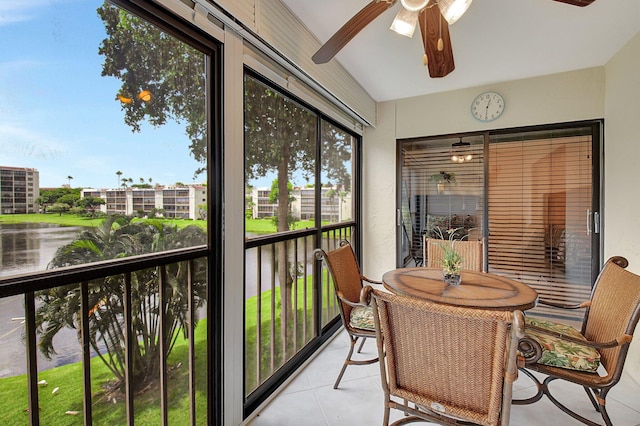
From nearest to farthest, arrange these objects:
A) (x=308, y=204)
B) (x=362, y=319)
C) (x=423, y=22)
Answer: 1. (x=423, y=22)
2. (x=362, y=319)
3. (x=308, y=204)

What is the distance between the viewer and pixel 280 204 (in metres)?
2.33

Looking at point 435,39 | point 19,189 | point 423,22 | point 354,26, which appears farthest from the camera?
point 435,39

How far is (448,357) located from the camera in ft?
4.03

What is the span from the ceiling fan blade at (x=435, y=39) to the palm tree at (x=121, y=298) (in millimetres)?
1695

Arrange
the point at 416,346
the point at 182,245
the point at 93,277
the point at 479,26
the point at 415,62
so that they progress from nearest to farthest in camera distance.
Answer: the point at 93,277 → the point at 416,346 → the point at 182,245 → the point at 479,26 → the point at 415,62

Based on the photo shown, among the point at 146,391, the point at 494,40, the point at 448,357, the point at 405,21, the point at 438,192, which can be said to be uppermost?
the point at 494,40

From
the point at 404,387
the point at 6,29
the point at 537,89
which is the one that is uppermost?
the point at 537,89

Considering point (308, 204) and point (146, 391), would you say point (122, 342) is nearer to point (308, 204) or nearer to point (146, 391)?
point (146, 391)

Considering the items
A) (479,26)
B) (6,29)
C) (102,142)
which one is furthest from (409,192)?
(6,29)

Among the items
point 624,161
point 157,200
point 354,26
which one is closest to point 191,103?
point 157,200

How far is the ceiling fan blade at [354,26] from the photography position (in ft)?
4.61

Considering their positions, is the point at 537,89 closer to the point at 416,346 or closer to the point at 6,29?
the point at 416,346

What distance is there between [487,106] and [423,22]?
2.11 meters

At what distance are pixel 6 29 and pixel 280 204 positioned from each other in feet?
5.38
